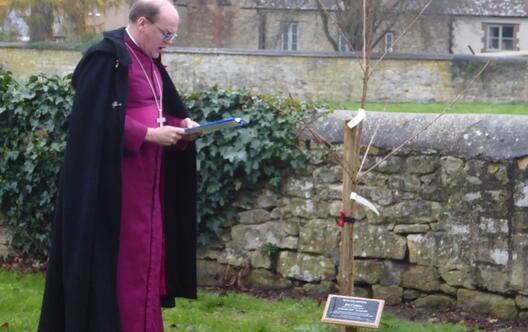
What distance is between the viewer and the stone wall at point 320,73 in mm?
35312

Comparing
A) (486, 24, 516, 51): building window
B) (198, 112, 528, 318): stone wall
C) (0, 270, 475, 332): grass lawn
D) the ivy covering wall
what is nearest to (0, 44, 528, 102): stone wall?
(486, 24, 516, 51): building window

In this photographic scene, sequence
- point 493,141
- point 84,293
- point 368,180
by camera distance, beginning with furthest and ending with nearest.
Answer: point 368,180, point 493,141, point 84,293

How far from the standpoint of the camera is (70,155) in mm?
4758

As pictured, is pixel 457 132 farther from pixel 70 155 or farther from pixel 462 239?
pixel 70 155

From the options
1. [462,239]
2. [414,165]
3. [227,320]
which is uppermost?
[414,165]

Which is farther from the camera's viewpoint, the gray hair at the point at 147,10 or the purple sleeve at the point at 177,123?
the purple sleeve at the point at 177,123

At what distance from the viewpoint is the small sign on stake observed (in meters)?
5.15

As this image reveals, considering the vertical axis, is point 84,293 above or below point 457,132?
below

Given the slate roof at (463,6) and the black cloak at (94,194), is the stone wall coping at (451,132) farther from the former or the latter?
the slate roof at (463,6)

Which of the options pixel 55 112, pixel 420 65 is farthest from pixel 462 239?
pixel 420 65

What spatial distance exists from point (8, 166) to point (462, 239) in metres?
3.61

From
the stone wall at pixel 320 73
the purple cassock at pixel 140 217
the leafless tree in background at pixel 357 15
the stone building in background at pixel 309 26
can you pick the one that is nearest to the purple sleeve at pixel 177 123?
the purple cassock at pixel 140 217

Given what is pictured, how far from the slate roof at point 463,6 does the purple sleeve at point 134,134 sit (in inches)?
1529

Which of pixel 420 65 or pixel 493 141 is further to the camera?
pixel 420 65
